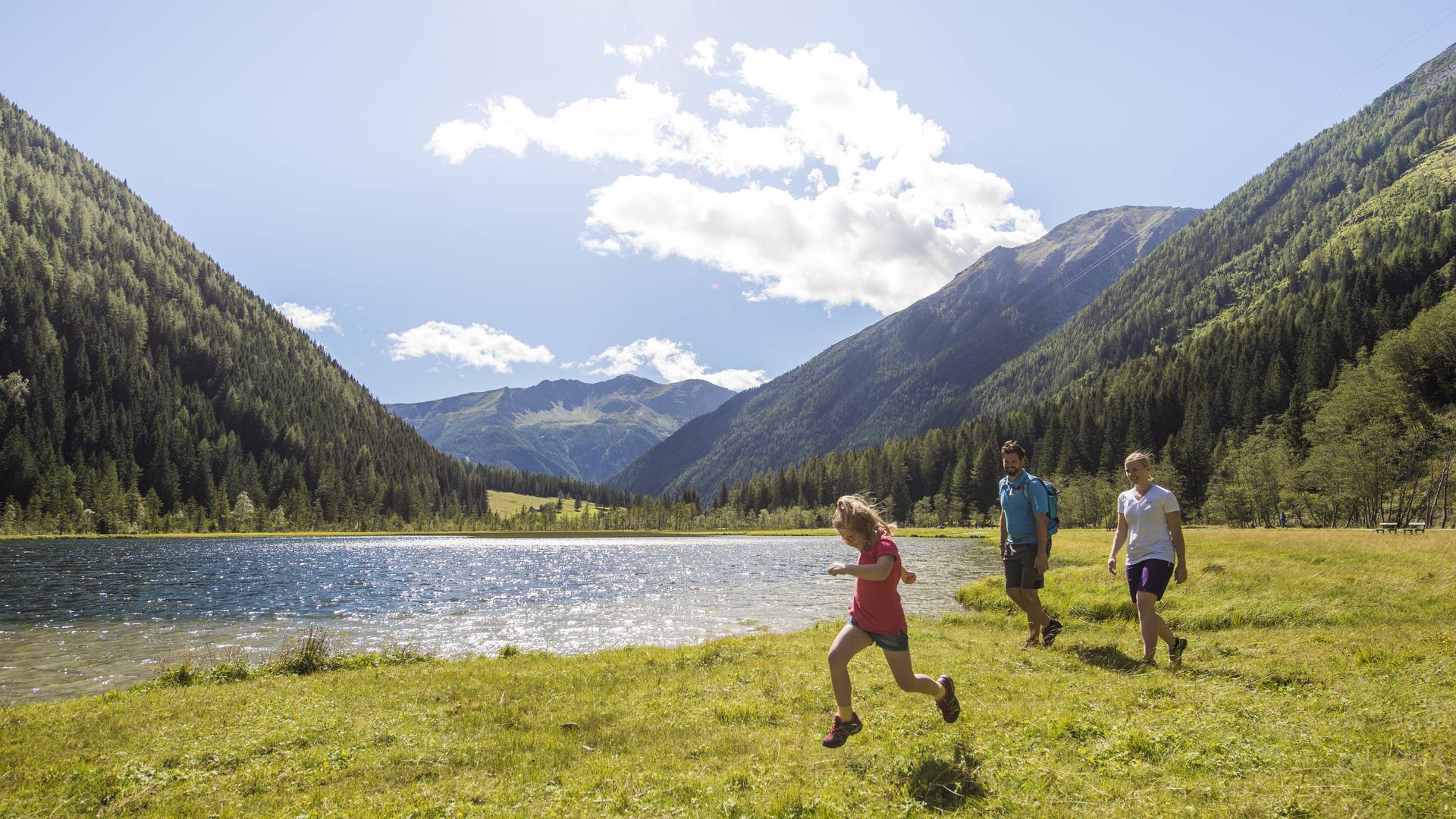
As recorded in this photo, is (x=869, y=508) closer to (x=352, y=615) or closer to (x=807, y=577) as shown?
(x=352, y=615)

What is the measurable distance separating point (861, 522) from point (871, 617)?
1.22 meters

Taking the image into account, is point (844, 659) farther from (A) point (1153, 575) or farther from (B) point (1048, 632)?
(B) point (1048, 632)

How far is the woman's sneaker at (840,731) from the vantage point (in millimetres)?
8328

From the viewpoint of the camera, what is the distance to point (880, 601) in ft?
27.0

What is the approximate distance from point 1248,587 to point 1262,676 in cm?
1257

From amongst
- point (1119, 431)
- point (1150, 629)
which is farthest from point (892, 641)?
point (1119, 431)

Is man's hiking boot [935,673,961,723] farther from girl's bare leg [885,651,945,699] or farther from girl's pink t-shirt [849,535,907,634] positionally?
girl's pink t-shirt [849,535,907,634]

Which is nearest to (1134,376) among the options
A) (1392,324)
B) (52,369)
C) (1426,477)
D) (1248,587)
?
(1392,324)

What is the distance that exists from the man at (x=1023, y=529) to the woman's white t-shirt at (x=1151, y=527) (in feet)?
5.26

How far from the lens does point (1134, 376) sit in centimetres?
15538

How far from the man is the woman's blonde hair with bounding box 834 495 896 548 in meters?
6.09

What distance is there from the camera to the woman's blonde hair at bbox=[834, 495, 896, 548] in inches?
330

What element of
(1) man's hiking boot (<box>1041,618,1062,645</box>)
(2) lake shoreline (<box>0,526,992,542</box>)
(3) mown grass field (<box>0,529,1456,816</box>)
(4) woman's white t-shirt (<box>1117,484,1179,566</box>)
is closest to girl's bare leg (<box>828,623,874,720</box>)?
(3) mown grass field (<box>0,529,1456,816</box>)

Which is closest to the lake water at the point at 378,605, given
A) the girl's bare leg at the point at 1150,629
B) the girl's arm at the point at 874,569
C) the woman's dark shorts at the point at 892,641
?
the girl's bare leg at the point at 1150,629
